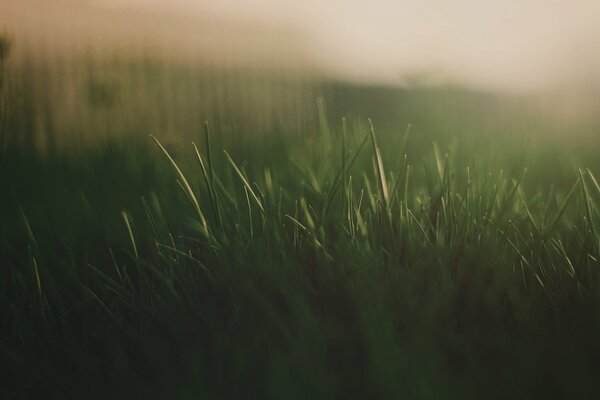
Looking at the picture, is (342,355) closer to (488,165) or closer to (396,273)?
(396,273)

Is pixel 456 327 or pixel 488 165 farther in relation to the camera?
pixel 488 165

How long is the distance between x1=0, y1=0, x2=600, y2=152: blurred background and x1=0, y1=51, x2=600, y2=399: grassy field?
1.1 inches

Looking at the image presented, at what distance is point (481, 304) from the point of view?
572 mm

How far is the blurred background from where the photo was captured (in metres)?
0.73

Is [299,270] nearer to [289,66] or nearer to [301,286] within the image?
[301,286]

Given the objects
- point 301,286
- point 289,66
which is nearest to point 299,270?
point 301,286

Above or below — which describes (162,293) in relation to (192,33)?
below

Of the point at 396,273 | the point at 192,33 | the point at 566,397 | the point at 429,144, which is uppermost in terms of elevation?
the point at 192,33

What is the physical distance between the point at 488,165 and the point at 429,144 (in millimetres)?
78

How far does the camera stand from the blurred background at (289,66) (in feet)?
2.38

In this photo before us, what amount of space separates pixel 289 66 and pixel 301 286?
0.34 metres

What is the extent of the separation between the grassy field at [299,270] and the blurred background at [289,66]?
3cm

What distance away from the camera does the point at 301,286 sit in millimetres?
576

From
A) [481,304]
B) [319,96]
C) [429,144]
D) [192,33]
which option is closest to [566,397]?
[481,304]
